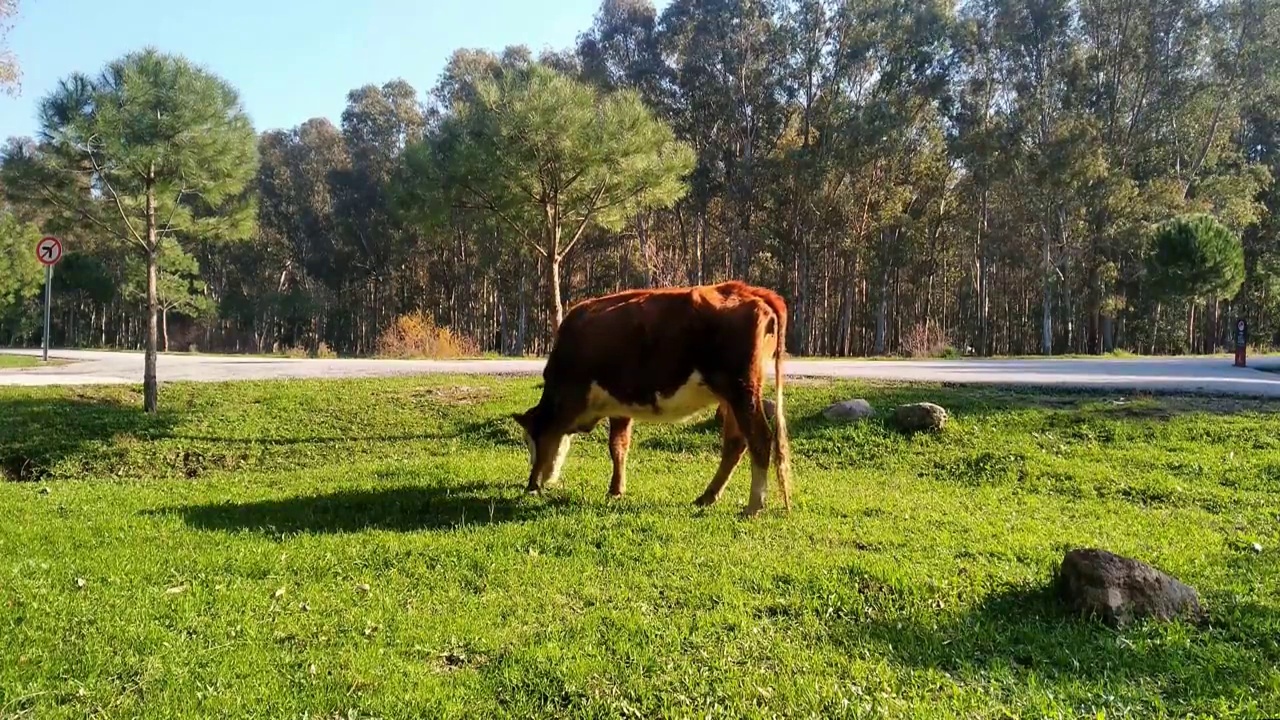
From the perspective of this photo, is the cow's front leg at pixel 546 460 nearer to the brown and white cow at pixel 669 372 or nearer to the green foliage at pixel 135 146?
the brown and white cow at pixel 669 372

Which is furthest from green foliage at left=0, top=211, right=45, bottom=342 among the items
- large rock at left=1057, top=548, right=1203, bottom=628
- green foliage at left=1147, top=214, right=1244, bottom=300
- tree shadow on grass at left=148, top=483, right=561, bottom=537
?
green foliage at left=1147, top=214, right=1244, bottom=300

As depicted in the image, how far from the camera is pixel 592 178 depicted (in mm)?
16734

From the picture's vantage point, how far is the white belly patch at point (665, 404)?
7145 mm

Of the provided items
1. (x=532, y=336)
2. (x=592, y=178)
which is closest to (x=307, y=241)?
(x=532, y=336)

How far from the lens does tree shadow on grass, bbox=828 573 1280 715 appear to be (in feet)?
11.9

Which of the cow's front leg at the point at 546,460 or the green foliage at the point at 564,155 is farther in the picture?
the green foliage at the point at 564,155

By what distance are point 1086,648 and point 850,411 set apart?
7541mm

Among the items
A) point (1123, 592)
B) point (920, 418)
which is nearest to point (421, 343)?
point (920, 418)

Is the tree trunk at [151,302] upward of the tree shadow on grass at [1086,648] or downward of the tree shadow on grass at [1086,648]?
upward

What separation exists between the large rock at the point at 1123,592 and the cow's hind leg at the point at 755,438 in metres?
2.76

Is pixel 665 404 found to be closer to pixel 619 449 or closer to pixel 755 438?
pixel 755 438

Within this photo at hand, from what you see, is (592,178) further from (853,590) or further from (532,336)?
(532,336)

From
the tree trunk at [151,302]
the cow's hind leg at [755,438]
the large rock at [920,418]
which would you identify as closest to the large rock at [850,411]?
the large rock at [920,418]

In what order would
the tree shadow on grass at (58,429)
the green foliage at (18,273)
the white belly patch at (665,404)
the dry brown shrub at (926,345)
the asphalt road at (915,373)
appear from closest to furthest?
1. the white belly patch at (665,404)
2. the tree shadow on grass at (58,429)
3. the asphalt road at (915,373)
4. the dry brown shrub at (926,345)
5. the green foliage at (18,273)
